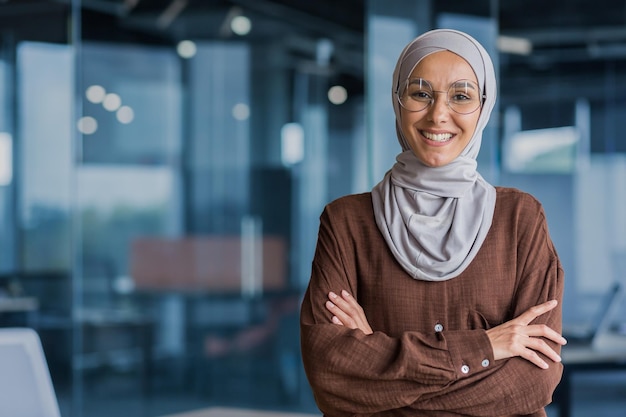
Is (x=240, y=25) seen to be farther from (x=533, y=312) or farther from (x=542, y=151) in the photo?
(x=533, y=312)

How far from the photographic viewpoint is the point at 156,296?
616 centimetres

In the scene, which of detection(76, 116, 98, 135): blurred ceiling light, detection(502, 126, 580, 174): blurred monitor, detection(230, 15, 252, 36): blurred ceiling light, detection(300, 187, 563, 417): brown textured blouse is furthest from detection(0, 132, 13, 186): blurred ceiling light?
detection(300, 187, 563, 417): brown textured blouse

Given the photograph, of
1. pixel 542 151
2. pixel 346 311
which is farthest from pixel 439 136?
pixel 542 151

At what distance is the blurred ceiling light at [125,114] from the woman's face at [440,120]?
473 centimetres

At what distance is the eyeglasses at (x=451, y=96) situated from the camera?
1.62m

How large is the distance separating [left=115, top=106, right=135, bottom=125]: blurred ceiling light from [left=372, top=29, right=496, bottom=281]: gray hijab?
4678mm

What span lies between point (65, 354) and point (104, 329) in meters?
0.37

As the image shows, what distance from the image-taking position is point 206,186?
A: 612cm

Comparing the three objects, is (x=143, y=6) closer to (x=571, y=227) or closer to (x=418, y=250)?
(x=571, y=227)

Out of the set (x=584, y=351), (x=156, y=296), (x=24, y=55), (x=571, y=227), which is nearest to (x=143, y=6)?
(x=24, y=55)

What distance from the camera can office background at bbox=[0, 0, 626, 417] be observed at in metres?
6.09

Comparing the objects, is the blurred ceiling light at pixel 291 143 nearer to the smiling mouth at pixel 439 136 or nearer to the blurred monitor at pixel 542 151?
the blurred monitor at pixel 542 151

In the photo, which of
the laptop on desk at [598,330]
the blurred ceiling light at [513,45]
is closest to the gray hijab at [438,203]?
the laptop on desk at [598,330]

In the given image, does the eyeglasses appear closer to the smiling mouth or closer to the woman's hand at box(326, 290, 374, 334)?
the smiling mouth
